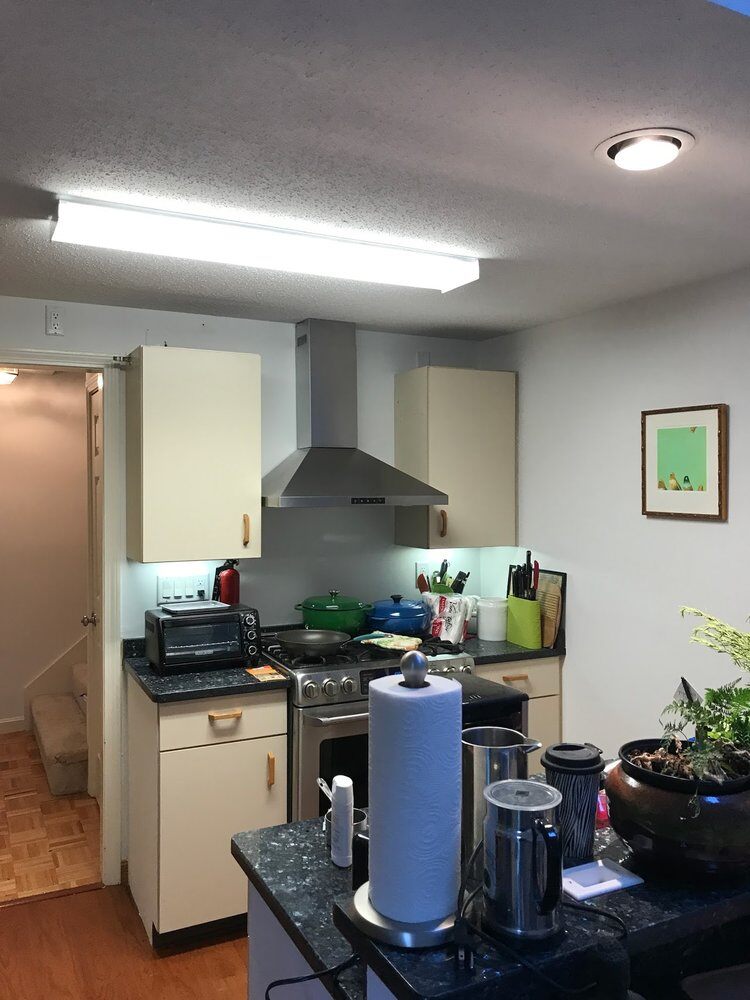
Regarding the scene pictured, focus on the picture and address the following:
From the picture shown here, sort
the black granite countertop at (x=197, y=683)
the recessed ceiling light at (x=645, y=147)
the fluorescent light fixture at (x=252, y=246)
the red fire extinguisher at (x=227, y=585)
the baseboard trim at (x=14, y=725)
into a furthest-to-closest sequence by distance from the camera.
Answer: the baseboard trim at (x=14, y=725) < the red fire extinguisher at (x=227, y=585) < the black granite countertop at (x=197, y=683) < the fluorescent light fixture at (x=252, y=246) < the recessed ceiling light at (x=645, y=147)

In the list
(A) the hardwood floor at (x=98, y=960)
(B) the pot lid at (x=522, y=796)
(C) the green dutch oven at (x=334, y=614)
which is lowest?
(A) the hardwood floor at (x=98, y=960)

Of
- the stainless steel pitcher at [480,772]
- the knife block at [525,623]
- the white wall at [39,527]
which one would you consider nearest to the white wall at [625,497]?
the knife block at [525,623]

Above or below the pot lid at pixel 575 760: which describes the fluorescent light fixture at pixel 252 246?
above

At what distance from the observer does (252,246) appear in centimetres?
241

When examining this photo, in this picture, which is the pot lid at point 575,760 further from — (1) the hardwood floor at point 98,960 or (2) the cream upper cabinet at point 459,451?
(2) the cream upper cabinet at point 459,451

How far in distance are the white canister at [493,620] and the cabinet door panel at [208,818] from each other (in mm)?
1239

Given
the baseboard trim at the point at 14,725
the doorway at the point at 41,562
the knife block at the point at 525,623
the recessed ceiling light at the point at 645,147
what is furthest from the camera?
the baseboard trim at the point at 14,725

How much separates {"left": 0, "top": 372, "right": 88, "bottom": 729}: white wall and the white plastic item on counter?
4.51 m

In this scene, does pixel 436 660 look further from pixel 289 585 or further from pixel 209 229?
pixel 209 229

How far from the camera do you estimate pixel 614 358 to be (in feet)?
11.1

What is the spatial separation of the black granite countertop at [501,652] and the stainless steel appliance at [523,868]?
2307 millimetres

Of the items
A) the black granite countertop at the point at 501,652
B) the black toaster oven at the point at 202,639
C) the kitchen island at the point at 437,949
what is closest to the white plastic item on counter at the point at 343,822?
the kitchen island at the point at 437,949

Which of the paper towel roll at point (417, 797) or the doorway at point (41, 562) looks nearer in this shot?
the paper towel roll at point (417, 797)

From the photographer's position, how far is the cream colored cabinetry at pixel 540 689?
3.61 m
